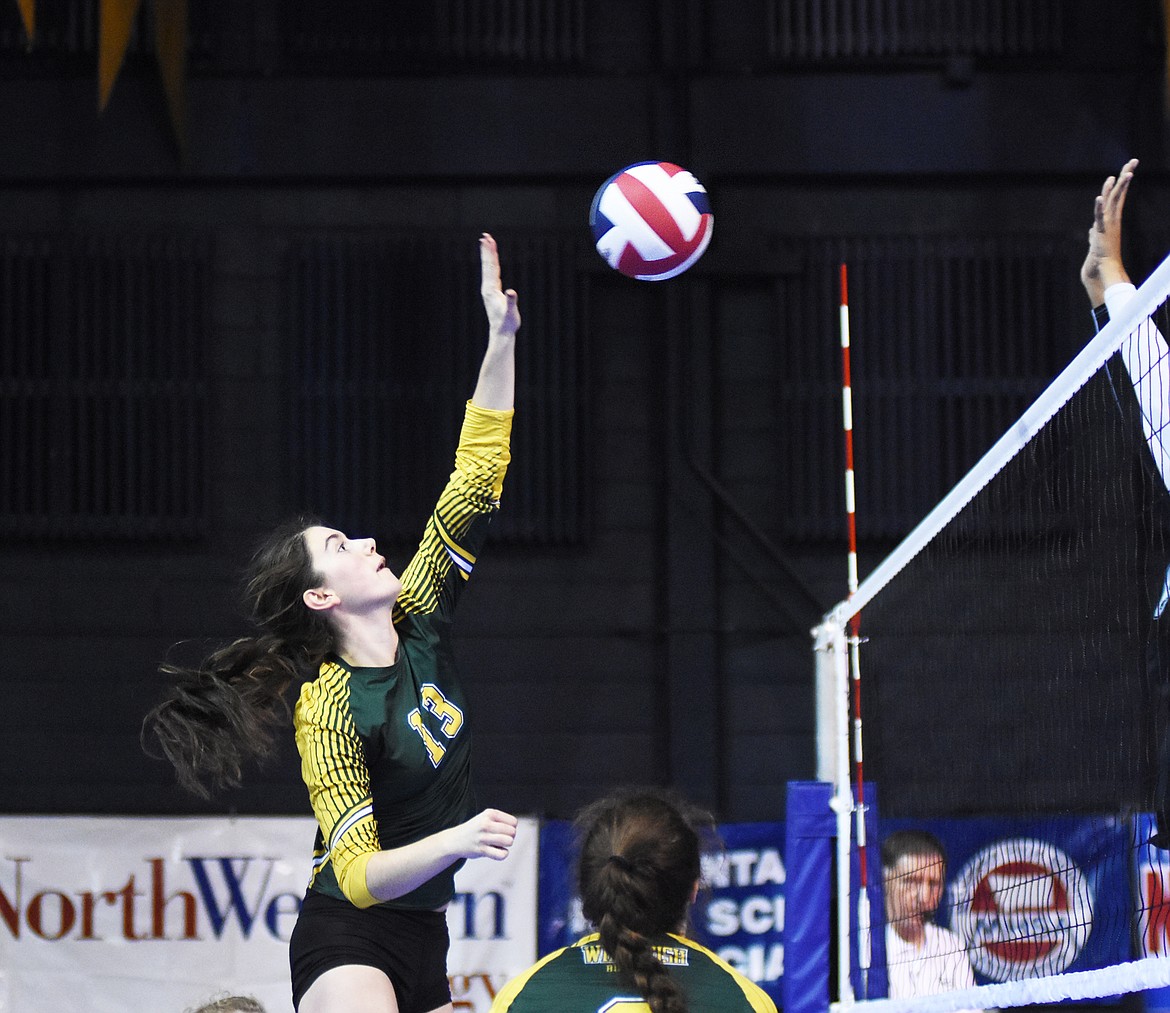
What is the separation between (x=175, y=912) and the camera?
20.2 ft

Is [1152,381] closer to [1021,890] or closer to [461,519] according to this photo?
[461,519]

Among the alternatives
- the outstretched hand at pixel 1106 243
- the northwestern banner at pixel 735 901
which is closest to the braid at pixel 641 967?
the outstretched hand at pixel 1106 243

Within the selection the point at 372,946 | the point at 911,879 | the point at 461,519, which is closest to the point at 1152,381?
the point at 461,519

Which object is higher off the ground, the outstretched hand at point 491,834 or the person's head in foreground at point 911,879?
the outstretched hand at point 491,834

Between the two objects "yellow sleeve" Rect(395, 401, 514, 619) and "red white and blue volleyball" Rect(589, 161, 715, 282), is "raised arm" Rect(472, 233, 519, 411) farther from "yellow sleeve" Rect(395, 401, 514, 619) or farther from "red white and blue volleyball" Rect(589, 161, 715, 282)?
"red white and blue volleyball" Rect(589, 161, 715, 282)

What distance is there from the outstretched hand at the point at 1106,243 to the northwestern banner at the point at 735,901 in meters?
3.20

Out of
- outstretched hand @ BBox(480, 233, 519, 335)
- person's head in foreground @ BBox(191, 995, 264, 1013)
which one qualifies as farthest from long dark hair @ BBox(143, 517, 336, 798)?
outstretched hand @ BBox(480, 233, 519, 335)

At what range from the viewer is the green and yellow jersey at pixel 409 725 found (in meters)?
3.12

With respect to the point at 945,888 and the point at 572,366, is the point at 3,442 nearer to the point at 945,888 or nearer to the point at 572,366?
the point at 572,366

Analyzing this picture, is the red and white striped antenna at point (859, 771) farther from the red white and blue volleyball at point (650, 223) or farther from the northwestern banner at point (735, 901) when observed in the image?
the northwestern banner at point (735, 901)

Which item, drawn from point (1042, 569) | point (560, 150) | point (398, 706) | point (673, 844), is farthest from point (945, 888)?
point (560, 150)

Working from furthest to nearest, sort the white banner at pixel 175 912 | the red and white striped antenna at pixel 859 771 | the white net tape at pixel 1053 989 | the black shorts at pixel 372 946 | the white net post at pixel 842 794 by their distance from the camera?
the white banner at pixel 175 912 → the white net post at pixel 842 794 → the red and white striped antenna at pixel 859 771 → the black shorts at pixel 372 946 → the white net tape at pixel 1053 989

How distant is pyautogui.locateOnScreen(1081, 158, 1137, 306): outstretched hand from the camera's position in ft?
11.3

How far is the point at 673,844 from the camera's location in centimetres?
258
